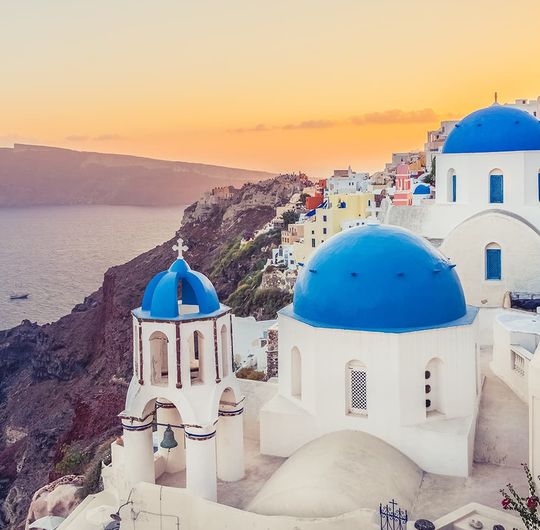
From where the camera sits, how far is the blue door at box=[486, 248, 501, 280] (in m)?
19.1

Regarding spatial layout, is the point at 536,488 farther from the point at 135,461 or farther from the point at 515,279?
the point at 515,279

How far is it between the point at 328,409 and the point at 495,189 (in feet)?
33.8

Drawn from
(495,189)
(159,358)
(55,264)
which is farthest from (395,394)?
(55,264)

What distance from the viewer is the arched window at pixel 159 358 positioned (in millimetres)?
11398

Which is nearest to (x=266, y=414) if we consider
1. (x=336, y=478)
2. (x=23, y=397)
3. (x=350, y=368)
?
(x=350, y=368)

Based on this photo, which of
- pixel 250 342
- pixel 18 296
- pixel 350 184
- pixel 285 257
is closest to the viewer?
pixel 250 342

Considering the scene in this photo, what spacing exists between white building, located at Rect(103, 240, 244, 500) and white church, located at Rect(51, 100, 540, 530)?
0.08 ft

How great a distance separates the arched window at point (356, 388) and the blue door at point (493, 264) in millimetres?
8486

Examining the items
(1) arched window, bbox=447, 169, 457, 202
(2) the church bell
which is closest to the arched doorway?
(2) the church bell

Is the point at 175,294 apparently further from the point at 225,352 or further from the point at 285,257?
the point at 285,257

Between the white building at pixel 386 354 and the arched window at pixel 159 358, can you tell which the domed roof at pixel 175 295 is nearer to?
the arched window at pixel 159 358

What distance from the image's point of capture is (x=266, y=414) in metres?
12.8

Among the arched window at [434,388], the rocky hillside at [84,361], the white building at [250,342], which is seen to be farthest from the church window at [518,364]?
the rocky hillside at [84,361]

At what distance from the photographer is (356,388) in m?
12.1
